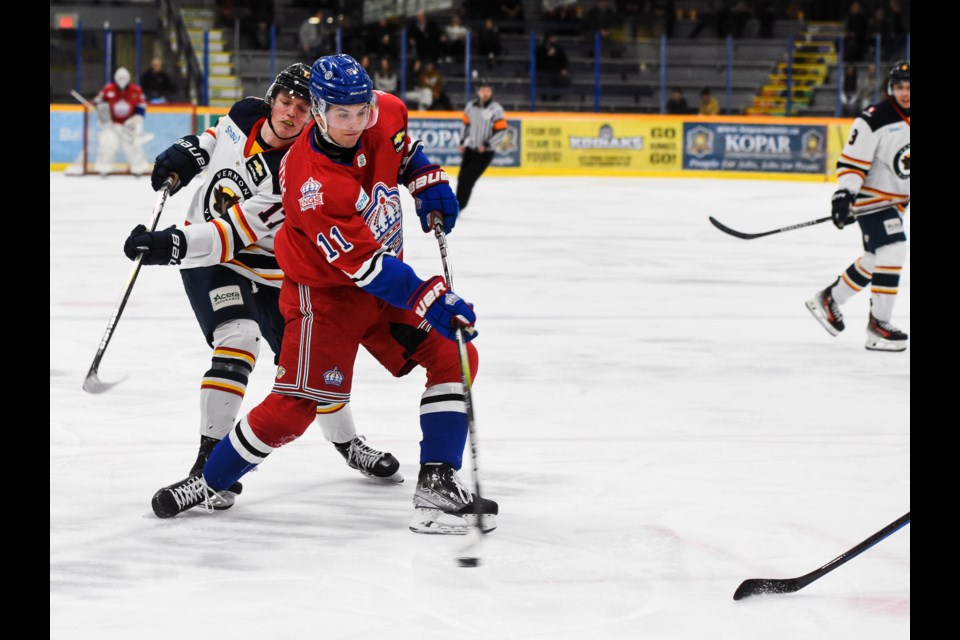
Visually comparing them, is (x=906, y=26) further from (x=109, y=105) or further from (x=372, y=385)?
(x=372, y=385)

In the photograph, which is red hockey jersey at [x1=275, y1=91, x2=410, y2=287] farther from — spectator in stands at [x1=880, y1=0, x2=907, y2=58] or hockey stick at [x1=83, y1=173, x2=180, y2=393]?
spectator in stands at [x1=880, y1=0, x2=907, y2=58]

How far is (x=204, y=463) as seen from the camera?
3180mm

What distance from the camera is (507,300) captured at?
6574 mm

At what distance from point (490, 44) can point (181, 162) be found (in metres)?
13.8

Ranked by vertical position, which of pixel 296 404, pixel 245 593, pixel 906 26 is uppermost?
pixel 906 26

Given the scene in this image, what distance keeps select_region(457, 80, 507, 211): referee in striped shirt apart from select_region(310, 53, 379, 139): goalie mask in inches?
334

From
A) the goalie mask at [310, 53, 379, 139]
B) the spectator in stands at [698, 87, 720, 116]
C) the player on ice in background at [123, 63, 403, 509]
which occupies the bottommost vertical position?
the player on ice in background at [123, 63, 403, 509]

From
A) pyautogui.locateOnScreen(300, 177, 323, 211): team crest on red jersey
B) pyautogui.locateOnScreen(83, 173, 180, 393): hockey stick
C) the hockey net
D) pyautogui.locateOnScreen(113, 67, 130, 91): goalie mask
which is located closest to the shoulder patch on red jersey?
pyautogui.locateOnScreen(300, 177, 323, 211): team crest on red jersey

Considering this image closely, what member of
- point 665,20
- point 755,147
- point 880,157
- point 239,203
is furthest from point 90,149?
point 239,203

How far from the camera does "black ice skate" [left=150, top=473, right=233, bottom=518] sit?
9.91 feet

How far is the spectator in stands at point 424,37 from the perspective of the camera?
643 inches

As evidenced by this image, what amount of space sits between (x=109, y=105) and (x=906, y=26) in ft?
34.6
